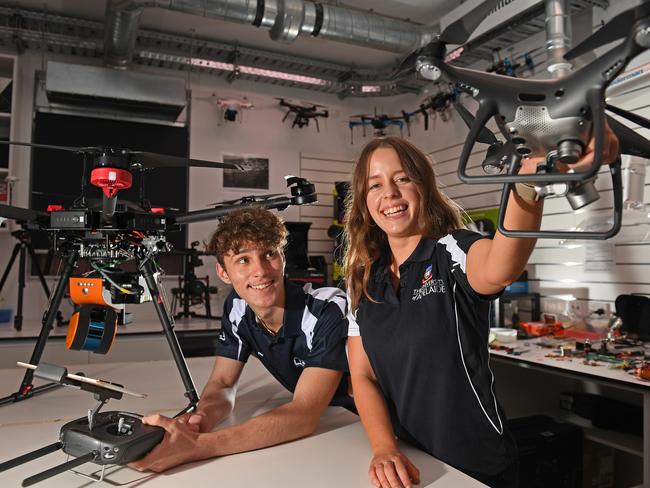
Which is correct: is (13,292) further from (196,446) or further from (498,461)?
(498,461)

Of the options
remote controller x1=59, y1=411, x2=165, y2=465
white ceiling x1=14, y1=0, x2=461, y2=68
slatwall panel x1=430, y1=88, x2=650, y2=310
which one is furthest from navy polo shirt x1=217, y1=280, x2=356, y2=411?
white ceiling x1=14, y1=0, x2=461, y2=68

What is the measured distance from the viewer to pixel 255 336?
1668 millimetres

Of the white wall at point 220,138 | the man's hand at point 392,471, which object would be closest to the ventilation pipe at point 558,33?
the man's hand at point 392,471

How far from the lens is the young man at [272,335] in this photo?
1.31 metres

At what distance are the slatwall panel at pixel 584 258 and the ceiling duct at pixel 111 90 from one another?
8.96 feet

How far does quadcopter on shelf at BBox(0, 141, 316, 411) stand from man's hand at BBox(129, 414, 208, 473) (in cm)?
46

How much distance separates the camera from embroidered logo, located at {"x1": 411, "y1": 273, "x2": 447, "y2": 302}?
1182mm

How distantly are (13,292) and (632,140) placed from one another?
5.32m

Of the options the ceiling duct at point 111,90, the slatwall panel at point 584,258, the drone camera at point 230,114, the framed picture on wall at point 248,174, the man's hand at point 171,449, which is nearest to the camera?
the man's hand at point 171,449

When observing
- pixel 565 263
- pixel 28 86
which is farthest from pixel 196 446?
pixel 28 86

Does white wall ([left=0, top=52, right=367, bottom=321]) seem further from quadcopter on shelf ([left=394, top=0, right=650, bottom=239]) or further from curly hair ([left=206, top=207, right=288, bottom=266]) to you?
quadcopter on shelf ([left=394, top=0, right=650, bottom=239])

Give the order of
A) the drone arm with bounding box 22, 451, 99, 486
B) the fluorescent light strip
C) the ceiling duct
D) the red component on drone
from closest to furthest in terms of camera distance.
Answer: the drone arm with bounding box 22, 451, 99, 486
the red component on drone
the ceiling duct
the fluorescent light strip

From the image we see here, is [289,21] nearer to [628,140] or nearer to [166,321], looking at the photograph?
[166,321]

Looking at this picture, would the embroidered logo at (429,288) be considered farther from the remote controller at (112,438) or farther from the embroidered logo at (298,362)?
the remote controller at (112,438)
